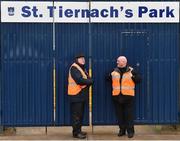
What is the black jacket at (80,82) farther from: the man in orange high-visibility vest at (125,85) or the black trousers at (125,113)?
the black trousers at (125,113)

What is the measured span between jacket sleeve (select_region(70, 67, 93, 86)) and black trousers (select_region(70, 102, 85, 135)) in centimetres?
48

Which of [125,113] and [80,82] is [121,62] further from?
[125,113]

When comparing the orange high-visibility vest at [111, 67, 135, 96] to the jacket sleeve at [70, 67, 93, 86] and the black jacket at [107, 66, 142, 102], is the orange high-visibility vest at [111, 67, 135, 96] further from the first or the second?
the jacket sleeve at [70, 67, 93, 86]

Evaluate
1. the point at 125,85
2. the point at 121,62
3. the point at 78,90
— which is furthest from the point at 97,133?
the point at 121,62

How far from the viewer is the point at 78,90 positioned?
11.0 metres

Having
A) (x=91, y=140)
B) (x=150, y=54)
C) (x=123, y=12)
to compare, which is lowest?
(x=91, y=140)

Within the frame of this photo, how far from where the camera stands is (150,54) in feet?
37.6

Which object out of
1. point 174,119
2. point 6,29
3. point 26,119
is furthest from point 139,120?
point 6,29

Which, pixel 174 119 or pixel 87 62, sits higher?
pixel 87 62

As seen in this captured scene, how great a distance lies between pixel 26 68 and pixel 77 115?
1513mm

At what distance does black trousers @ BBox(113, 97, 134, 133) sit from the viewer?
1107 centimetres

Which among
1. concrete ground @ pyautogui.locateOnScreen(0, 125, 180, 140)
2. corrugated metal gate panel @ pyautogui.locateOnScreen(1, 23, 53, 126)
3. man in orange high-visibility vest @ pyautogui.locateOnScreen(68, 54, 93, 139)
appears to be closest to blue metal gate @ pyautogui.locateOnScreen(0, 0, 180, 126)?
corrugated metal gate panel @ pyautogui.locateOnScreen(1, 23, 53, 126)

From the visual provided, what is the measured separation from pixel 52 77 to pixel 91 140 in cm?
161

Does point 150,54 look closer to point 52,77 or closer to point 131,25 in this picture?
point 131,25
